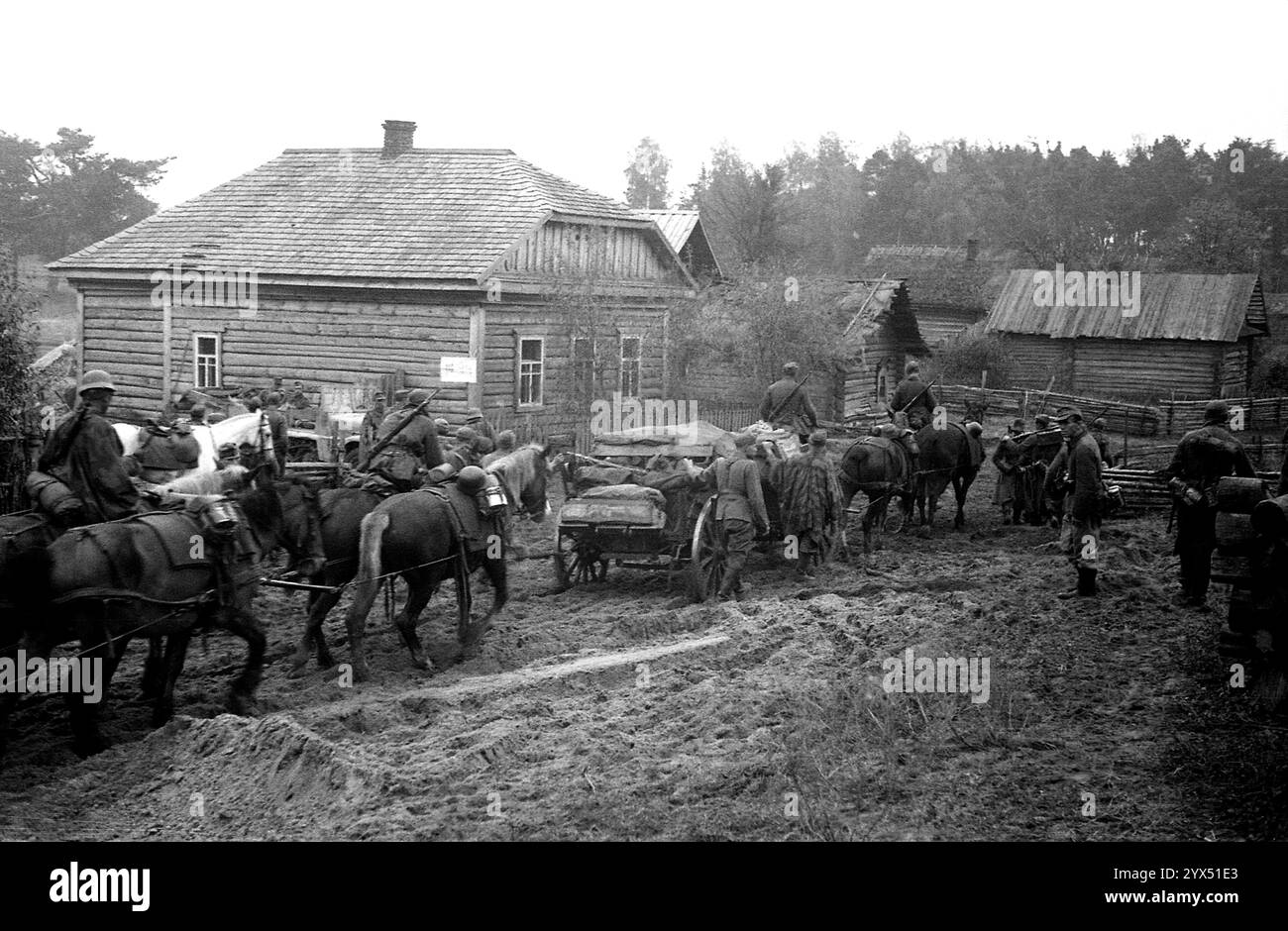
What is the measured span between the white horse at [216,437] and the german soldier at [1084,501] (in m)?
7.84

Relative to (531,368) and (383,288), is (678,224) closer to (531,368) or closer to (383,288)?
(531,368)

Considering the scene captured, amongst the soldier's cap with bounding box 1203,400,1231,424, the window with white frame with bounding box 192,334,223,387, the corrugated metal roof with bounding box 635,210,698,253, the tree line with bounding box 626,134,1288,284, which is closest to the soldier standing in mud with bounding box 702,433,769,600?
the soldier's cap with bounding box 1203,400,1231,424

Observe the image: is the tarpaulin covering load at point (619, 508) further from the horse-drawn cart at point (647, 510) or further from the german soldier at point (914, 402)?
the german soldier at point (914, 402)

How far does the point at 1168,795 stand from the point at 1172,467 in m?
5.49

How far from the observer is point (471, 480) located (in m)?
10.8

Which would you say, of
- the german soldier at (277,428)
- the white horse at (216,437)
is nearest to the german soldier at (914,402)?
the german soldier at (277,428)

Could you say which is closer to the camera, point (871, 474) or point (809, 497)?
point (809, 497)

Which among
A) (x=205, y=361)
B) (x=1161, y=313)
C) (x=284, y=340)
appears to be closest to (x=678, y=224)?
(x=1161, y=313)

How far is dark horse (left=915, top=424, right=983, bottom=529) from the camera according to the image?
16.8 metres

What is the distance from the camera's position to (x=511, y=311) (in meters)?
22.4

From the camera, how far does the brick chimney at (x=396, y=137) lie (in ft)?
85.1

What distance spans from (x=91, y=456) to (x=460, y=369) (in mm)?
12485

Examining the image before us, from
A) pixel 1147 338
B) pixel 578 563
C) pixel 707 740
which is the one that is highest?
pixel 1147 338
